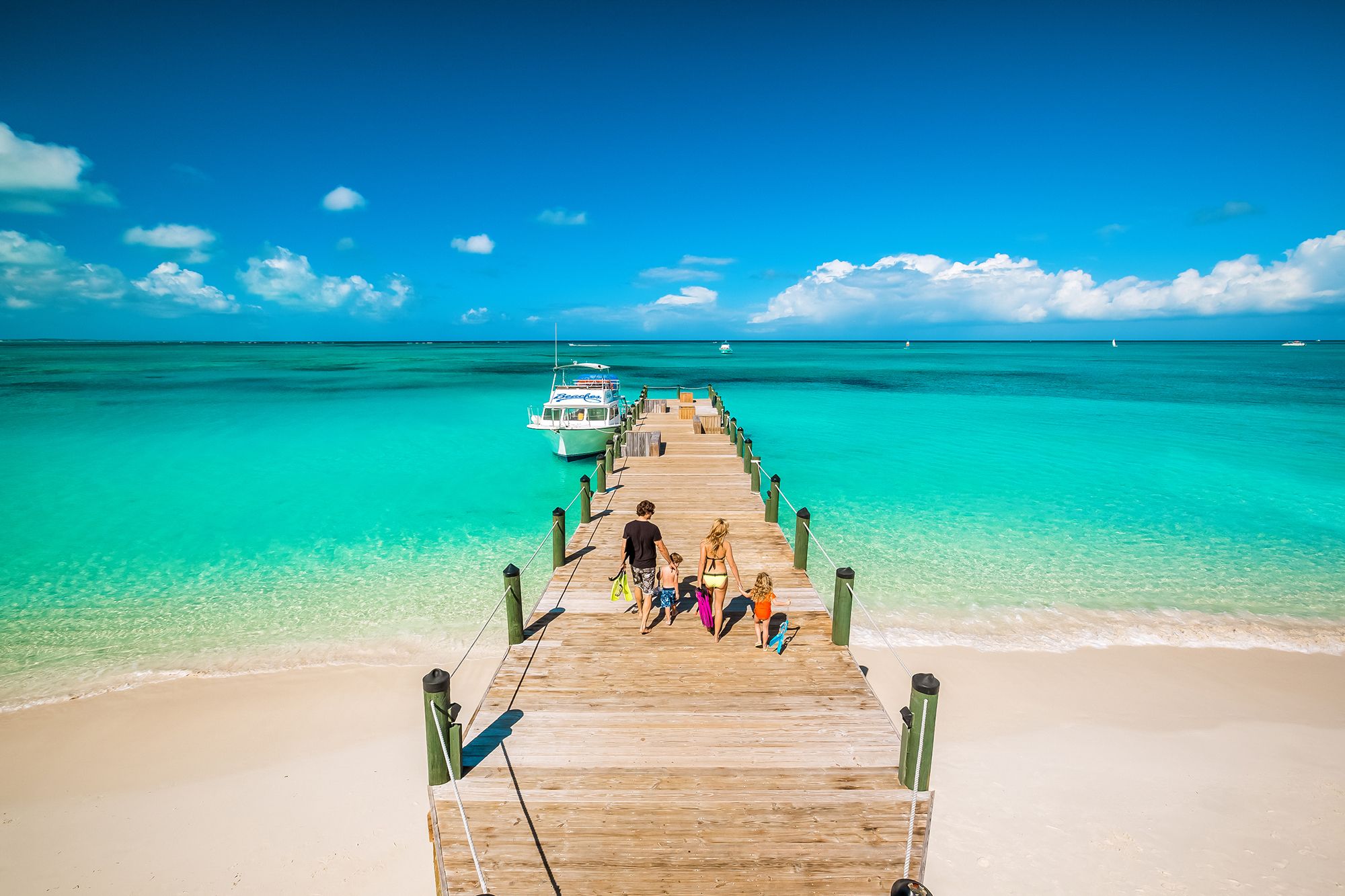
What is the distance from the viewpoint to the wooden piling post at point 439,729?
534 cm

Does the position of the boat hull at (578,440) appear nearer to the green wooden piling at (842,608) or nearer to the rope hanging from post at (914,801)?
the green wooden piling at (842,608)

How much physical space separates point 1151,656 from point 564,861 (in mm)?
11852

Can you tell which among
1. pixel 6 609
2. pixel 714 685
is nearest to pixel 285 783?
pixel 714 685

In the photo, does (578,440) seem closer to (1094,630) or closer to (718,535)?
(718,535)

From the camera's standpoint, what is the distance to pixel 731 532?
12094 mm

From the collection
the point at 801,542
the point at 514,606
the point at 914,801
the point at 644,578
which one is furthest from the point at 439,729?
the point at 801,542

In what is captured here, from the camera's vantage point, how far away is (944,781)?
7934mm

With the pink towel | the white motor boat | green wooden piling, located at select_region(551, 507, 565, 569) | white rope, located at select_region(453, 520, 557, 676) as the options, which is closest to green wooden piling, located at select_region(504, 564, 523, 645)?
white rope, located at select_region(453, 520, 557, 676)

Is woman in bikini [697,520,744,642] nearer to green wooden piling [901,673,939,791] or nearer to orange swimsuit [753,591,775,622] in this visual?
orange swimsuit [753,591,775,622]

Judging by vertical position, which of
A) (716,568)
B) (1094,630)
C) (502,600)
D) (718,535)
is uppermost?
(718,535)

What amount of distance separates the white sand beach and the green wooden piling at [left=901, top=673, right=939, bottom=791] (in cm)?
240

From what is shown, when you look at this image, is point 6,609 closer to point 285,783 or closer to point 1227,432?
point 285,783

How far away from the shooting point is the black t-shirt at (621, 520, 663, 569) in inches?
311

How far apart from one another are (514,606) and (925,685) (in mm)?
4919
